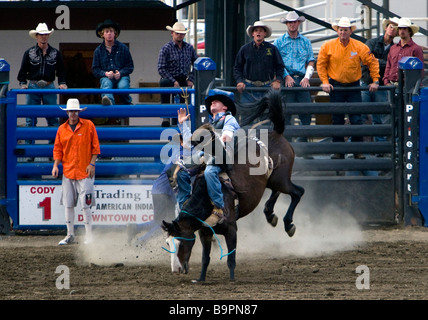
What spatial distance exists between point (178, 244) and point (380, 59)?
19.1ft

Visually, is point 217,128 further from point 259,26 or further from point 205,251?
point 259,26

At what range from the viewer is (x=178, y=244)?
8219 mm

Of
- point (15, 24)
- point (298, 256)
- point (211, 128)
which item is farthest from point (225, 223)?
point (15, 24)

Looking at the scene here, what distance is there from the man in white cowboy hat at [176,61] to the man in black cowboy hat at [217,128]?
104 inches

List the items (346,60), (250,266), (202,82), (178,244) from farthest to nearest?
1. (346,60)
2. (202,82)
3. (250,266)
4. (178,244)

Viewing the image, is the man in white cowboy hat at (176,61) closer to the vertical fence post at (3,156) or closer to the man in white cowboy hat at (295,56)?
the man in white cowboy hat at (295,56)

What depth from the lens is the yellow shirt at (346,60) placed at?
39.8 feet

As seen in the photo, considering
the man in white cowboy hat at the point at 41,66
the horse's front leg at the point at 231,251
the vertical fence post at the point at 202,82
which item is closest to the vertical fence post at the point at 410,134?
the vertical fence post at the point at 202,82

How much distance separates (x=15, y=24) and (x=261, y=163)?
6374 mm

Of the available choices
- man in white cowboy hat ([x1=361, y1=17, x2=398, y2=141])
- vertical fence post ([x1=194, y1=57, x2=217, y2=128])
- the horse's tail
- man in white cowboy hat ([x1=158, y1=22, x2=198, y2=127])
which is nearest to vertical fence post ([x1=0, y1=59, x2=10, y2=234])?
man in white cowboy hat ([x1=158, y1=22, x2=198, y2=127])

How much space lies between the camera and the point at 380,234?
11.6 metres

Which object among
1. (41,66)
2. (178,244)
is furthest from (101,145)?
(178,244)

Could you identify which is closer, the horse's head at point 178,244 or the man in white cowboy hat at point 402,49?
the horse's head at point 178,244

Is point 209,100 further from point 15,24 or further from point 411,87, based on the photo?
point 15,24
